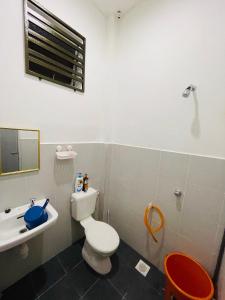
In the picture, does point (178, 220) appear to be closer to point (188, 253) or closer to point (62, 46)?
point (188, 253)

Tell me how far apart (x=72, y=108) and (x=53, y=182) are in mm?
802

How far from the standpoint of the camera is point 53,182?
1.38 meters

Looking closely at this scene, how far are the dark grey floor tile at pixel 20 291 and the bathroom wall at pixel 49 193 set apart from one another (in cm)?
5

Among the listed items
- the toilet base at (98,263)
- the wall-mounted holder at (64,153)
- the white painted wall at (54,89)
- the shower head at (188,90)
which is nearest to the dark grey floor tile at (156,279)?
the toilet base at (98,263)

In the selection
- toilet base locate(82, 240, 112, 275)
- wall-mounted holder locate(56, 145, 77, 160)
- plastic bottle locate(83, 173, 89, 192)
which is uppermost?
wall-mounted holder locate(56, 145, 77, 160)

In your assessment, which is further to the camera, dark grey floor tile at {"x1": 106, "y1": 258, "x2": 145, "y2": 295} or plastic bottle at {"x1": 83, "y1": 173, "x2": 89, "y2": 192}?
plastic bottle at {"x1": 83, "y1": 173, "x2": 89, "y2": 192}

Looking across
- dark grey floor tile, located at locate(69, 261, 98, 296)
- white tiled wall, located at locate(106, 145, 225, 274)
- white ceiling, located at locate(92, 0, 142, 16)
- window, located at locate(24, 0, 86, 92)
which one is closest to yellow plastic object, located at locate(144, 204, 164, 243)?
white tiled wall, located at locate(106, 145, 225, 274)

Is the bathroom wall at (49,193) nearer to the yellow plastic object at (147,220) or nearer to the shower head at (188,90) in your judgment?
the yellow plastic object at (147,220)

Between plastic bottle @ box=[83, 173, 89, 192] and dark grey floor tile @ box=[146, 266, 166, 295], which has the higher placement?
plastic bottle @ box=[83, 173, 89, 192]

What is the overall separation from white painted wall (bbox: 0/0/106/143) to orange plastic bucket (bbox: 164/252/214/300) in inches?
58.7

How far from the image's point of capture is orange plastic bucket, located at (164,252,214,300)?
1.07 meters

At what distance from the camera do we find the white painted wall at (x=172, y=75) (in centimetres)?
105

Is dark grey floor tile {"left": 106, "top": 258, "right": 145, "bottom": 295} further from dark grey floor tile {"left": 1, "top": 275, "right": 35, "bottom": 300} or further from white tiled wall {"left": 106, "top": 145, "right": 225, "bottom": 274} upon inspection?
dark grey floor tile {"left": 1, "top": 275, "right": 35, "bottom": 300}

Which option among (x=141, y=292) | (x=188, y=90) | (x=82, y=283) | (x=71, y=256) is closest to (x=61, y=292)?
(x=82, y=283)
